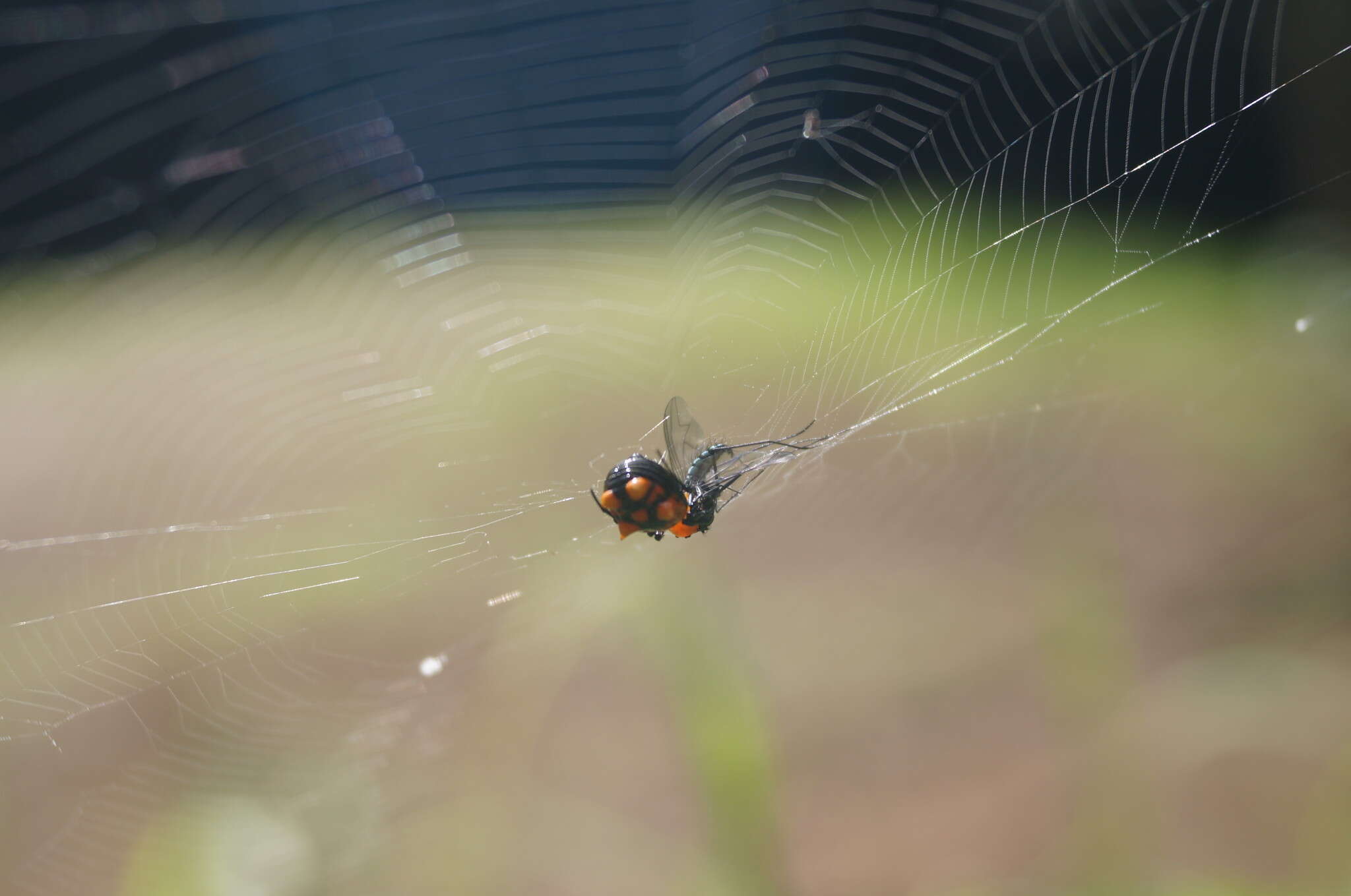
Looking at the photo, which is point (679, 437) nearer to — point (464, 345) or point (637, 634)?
point (637, 634)

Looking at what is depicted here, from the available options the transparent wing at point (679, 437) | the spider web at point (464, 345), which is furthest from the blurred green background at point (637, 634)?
the transparent wing at point (679, 437)

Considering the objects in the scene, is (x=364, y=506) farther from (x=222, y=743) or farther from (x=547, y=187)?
(x=547, y=187)

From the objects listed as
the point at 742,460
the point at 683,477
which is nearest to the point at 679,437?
the point at 683,477

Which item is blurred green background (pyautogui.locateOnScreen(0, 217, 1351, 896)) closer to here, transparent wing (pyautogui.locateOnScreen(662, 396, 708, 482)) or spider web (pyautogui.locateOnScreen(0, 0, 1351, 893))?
spider web (pyautogui.locateOnScreen(0, 0, 1351, 893))

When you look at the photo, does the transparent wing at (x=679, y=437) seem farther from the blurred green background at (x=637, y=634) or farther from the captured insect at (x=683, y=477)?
the blurred green background at (x=637, y=634)

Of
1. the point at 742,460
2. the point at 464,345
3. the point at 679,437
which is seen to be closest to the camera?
the point at 679,437

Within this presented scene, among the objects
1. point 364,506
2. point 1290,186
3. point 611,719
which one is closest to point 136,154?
point 364,506

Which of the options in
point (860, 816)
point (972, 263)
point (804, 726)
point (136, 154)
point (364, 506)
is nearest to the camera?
point (136, 154)
